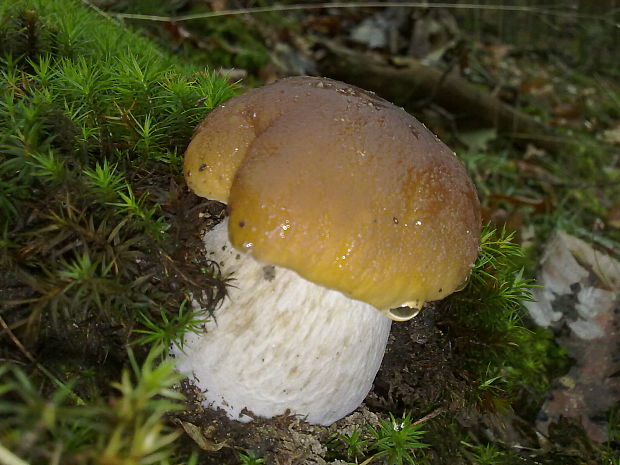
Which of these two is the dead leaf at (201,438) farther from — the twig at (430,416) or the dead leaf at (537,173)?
the dead leaf at (537,173)

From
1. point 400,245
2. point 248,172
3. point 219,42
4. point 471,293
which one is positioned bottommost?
point 471,293

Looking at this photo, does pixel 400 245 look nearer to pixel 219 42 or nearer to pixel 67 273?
pixel 67 273

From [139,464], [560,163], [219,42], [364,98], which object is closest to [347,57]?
[219,42]

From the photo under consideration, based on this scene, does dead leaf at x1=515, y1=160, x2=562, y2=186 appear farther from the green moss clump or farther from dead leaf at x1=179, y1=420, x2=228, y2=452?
dead leaf at x1=179, y1=420, x2=228, y2=452

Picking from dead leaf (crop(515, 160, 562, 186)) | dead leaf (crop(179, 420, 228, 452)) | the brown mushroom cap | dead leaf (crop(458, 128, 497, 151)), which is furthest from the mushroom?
dead leaf (crop(515, 160, 562, 186))

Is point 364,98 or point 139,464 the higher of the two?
point 364,98

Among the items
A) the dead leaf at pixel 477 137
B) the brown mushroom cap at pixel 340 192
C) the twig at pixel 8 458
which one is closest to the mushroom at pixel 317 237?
the brown mushroom cap at pixel 340 192

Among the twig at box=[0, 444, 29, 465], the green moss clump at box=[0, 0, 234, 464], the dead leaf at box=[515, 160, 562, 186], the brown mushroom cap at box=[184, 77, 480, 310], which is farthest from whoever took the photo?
the dead leaf at box=[515, 160, 562, 186]

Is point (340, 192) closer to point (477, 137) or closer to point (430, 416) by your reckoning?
point (430, 416)
